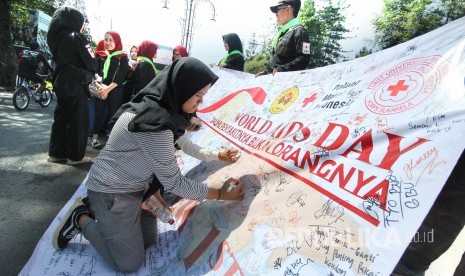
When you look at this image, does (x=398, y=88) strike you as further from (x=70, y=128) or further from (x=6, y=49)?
(x=6, y=49)

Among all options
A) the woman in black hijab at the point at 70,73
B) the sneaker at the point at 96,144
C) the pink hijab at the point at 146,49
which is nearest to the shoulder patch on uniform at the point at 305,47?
the woman in black hijab at the point at 70,73

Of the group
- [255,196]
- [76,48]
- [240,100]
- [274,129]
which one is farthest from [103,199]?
[76,48]

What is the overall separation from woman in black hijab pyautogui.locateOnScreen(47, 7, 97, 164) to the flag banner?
183cm

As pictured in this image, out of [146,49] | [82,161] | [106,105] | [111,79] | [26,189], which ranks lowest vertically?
[82,161]

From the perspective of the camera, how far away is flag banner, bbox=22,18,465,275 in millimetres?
1261

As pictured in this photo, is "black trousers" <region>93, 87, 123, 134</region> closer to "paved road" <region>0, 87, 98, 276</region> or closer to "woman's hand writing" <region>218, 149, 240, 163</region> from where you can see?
"paved road" <region>0, 87, 98, 276</region>

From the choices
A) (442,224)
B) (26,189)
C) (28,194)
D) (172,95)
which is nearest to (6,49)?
(26,189)

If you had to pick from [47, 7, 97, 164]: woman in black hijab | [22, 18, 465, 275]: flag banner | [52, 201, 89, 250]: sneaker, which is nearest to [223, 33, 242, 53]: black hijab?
[47, 7, 97, 164]: woman in black hijab

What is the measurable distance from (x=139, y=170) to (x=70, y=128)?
2.31 metres

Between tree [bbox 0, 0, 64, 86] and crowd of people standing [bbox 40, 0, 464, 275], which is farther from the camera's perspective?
tree [bbox 0, 0, 64, 86]

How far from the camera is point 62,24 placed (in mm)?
3750

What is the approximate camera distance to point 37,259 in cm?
213

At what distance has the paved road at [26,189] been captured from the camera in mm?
2369

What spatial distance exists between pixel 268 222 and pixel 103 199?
1.11 meters
